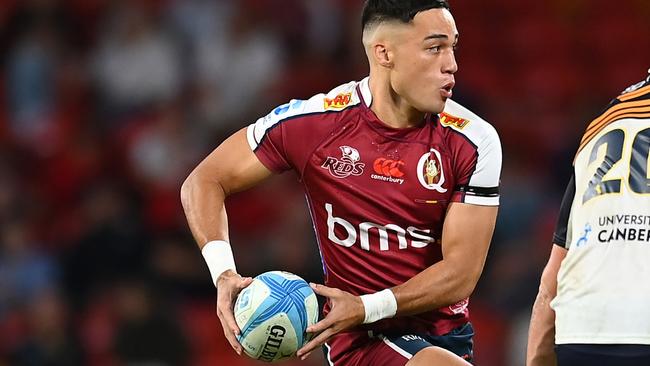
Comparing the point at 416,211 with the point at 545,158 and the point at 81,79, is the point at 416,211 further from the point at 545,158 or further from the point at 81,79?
the point at 81,79

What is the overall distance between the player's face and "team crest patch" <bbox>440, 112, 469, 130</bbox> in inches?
5.2

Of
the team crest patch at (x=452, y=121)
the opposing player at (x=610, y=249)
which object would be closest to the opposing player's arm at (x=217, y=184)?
the team crest patch at (x=452, y=121)

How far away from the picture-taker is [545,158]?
10258mm

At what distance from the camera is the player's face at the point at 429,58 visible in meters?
4.75

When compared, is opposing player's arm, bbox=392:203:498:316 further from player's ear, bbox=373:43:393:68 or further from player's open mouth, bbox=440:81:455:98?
player's ear, bbox=373:43:393:68

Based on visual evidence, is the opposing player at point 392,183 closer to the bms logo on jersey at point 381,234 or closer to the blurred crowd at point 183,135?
the bms logo on jersey at point 381,234

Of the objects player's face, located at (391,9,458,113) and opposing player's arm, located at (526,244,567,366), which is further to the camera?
player's face, located at (391,9,458,113)

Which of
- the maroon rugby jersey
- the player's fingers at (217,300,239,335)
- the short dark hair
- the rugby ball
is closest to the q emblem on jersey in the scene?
the maroon rugby jersey

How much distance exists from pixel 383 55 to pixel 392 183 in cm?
53

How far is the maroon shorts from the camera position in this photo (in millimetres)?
4801

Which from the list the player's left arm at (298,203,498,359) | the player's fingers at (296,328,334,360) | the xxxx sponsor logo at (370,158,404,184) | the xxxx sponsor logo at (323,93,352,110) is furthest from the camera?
the xxxx sponsor logo at (323,93,352,110)

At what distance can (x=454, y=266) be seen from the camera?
184 inches

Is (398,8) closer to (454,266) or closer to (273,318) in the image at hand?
(454,266)

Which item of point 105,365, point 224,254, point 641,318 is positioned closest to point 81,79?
point 105,365
